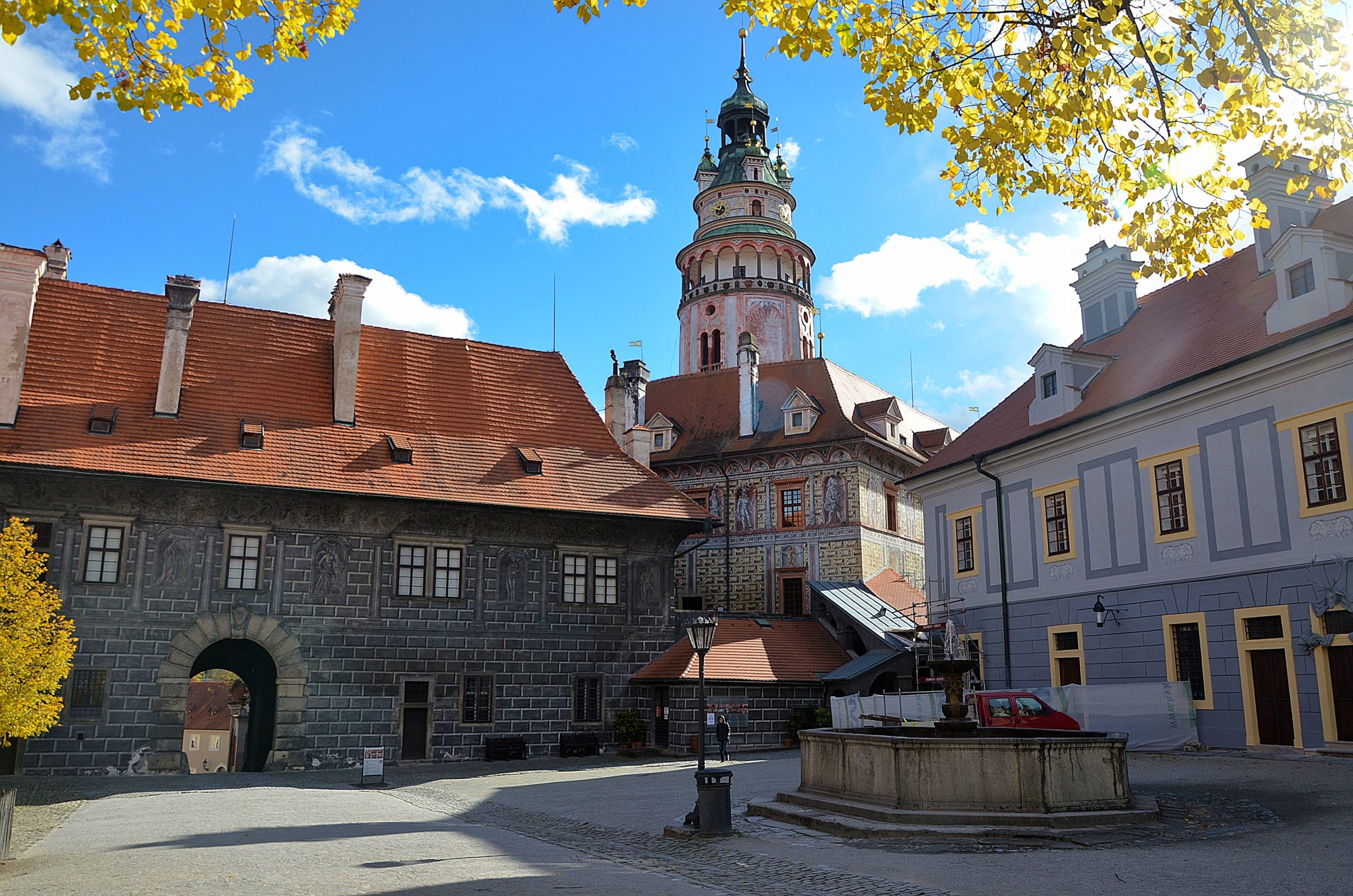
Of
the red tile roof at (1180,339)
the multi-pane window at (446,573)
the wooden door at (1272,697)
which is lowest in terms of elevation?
the wooden door at (1272,697)

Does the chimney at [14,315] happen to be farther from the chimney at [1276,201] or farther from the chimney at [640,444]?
the chimney at [1276,201]

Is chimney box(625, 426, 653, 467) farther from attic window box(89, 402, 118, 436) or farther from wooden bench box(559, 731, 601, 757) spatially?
attic window box(89, 402, 118, 436)

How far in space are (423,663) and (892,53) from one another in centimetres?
2198

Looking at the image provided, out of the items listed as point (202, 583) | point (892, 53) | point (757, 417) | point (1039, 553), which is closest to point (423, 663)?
point (202, 583)

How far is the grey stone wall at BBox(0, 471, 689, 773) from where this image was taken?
23.6 m

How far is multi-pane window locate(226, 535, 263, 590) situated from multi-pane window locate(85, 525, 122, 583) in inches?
91.6

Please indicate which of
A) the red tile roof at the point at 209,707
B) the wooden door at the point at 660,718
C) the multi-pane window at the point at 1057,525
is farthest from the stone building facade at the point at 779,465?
the red tile roof at the point at 209,707

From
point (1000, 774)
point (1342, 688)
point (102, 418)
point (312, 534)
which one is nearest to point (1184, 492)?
point (1342, 688)

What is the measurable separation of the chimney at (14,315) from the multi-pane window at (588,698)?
14810mm

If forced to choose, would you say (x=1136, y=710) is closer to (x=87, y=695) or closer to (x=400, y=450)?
(x=400, y=450)

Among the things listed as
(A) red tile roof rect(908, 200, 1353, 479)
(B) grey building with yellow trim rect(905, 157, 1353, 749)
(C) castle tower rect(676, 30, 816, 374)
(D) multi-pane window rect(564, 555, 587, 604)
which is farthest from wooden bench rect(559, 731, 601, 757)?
(C) castle tower rect(676, 30, 816, 374)

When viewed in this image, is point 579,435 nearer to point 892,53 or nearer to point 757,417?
point 757,417

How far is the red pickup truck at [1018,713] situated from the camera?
64.4 feet

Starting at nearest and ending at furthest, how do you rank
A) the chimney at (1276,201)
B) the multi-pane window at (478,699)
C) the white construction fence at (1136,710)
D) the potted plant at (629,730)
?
the white construction fence at (1136,710), the chimney at (1276,201), the multi-pane window at (478,699), the potted plant at (629,730)
